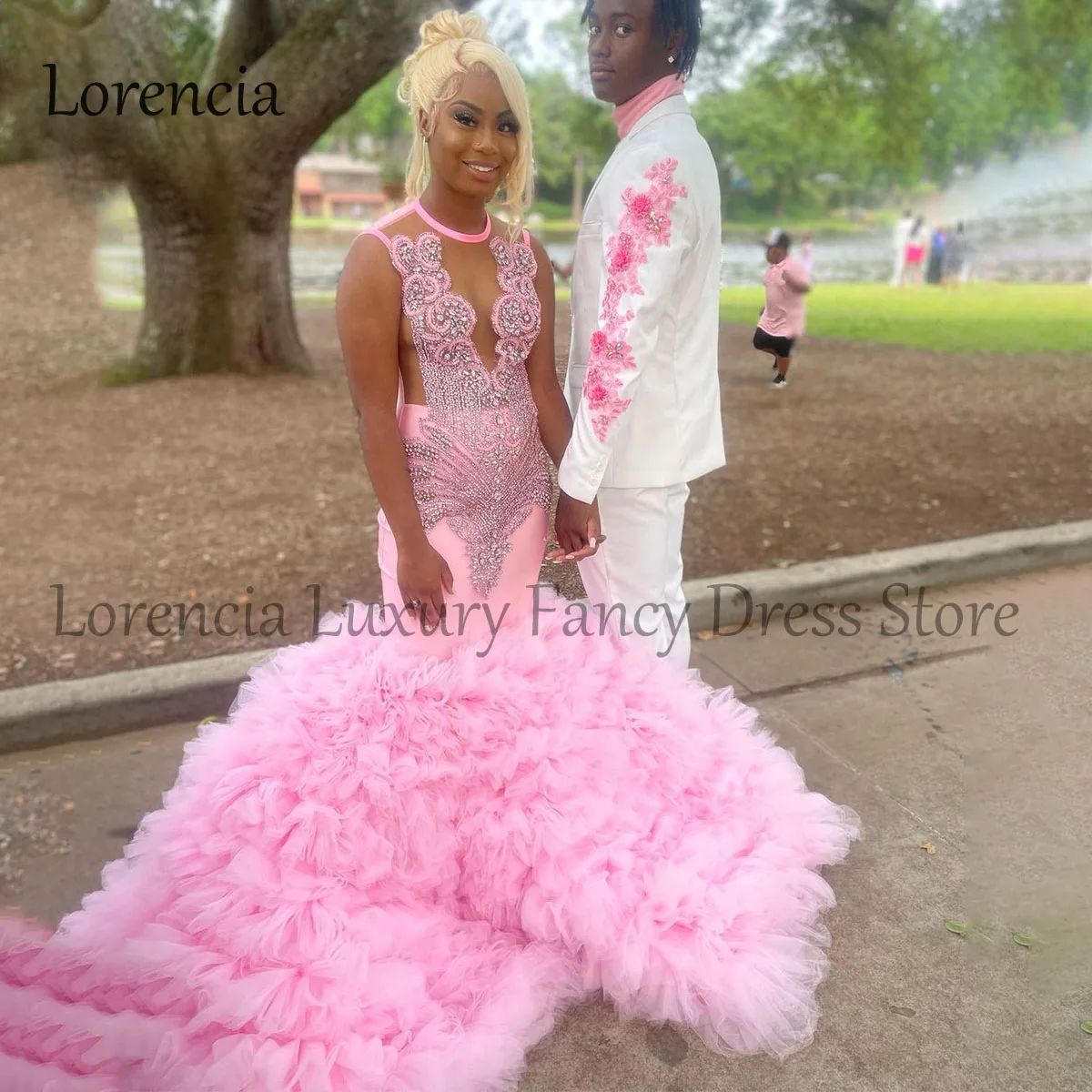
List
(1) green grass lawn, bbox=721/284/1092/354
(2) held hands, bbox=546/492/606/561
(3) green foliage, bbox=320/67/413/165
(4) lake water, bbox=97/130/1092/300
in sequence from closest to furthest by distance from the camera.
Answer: (2) held hands, bbox=546/492/606/561
(1) green grass lawn, bbox=721/284/1092/354
(4) lake water, bbox=97/130/1092/300
(3) green foliage, bbox=320/67/413/165

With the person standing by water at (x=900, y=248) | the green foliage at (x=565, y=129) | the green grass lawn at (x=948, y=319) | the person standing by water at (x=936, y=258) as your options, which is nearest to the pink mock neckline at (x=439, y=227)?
the green foliage at (x=565, y=129)

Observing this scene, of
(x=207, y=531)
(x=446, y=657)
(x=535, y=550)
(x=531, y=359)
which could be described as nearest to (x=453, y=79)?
(x=531, y=359)

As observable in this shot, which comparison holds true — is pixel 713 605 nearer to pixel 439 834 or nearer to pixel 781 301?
pixel 781 301

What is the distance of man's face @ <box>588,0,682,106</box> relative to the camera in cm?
212

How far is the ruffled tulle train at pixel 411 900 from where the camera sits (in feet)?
6.30

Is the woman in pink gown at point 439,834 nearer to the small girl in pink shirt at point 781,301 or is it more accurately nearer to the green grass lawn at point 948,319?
the small girl in pink shirt at point 781,301

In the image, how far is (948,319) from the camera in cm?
1265

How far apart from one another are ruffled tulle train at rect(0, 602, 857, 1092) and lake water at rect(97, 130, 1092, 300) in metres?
8.84

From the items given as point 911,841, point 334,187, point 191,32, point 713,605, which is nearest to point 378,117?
point 191,32

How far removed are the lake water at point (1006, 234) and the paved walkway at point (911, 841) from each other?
7088 mm

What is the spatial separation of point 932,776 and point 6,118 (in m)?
10.3

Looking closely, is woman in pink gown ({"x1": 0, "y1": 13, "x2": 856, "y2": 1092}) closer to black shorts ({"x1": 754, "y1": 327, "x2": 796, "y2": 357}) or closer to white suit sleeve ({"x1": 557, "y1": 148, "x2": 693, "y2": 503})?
white suit sleeve ({"x1": 557, "y1": 148, "x2": 693, "y2": 503})

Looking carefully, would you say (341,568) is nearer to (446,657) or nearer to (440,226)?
(446,657)

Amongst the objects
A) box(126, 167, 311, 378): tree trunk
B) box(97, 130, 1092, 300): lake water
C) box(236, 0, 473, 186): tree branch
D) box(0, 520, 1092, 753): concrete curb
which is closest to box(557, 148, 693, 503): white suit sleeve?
box(0, 520, 1092, 753): concrete curb
